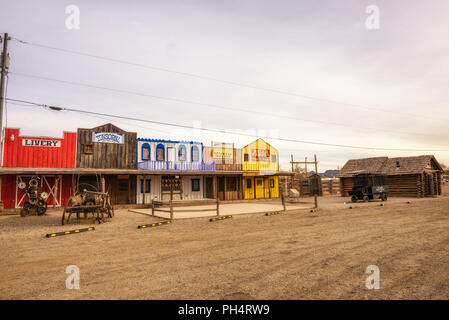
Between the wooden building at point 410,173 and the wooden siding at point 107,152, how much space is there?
69.8ft

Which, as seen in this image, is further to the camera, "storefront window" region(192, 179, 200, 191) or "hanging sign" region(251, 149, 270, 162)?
"hanging sign" region(251, 149, 270, 162)

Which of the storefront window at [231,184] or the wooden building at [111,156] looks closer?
the wooden building at [111,156]

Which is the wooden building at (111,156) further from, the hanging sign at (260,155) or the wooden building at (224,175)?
the hanging sign at (260,155)

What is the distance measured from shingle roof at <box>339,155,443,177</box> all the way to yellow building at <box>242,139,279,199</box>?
8077 millimetres

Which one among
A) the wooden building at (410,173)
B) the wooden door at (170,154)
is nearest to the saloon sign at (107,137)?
the wooden door at (170,154)

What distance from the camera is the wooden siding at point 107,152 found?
21.0m

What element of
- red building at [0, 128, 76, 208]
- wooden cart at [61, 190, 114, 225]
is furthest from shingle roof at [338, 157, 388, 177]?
red building at [0, 128, 76, 208]

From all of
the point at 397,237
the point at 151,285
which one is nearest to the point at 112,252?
the point at 151,285

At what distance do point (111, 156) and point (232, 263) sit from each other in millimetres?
19014

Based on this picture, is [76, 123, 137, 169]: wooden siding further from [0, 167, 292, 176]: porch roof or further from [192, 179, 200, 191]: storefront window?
[192, 179, 200, 191]: storefront window

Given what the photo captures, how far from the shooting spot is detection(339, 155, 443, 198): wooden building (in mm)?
28047

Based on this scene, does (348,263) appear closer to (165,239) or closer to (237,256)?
(237,256)

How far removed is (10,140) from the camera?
61.5 feet
